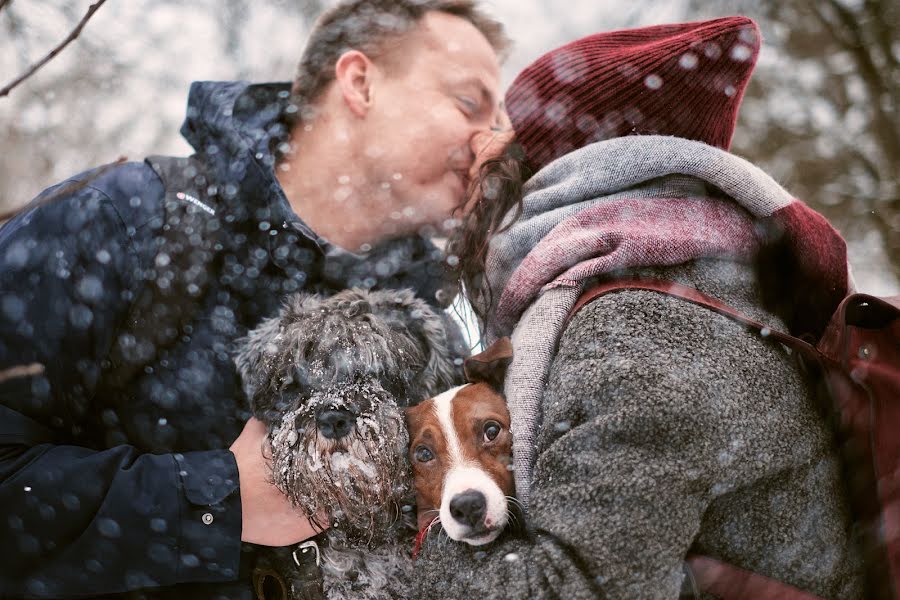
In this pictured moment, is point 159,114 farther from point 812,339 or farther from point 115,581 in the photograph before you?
point 812,339

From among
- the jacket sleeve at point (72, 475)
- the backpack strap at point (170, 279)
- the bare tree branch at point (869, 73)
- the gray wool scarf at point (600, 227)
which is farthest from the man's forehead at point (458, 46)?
the bare tree branch at point (869, 73)

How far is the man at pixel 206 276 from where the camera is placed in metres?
2.06

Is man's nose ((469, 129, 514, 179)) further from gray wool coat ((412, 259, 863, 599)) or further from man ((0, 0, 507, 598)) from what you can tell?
gray wool coat ((412, 259, 863, 599))

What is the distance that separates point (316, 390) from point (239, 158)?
40.6 inches

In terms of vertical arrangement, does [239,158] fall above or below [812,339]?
above

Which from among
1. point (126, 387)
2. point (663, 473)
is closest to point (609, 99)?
point (663, 473)

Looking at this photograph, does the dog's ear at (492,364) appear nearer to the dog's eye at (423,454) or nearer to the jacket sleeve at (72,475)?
the dog's eye at (423,454)

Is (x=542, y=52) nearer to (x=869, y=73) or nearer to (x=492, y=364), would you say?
(x=869, y=73)

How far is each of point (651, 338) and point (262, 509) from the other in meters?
Result: 1.35

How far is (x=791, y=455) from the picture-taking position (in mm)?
1640

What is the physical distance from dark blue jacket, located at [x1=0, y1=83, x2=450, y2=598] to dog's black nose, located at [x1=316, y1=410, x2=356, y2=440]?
1.08 ft

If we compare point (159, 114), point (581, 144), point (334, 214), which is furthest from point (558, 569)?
point (159, 114)

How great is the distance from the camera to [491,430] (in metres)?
2.10

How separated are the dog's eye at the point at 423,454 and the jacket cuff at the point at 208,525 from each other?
0.57 meters
